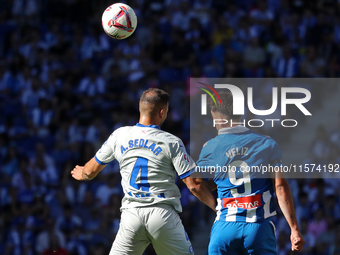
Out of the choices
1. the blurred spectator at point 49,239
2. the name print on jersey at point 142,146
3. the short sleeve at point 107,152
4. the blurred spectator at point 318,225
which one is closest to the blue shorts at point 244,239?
the name print on jersey at point 142,146

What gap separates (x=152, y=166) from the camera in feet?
15.6

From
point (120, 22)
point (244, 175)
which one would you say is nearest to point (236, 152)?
point (244, 175)

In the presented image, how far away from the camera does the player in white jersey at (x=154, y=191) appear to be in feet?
15.5

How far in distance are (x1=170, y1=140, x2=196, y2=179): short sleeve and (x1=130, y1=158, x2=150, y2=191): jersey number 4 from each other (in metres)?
0.27

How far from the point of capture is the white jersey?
4.74 metres

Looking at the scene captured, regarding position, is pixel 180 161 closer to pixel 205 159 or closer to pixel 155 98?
pixel 205 159

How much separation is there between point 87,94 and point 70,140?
1.38m

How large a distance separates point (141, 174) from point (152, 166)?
0.43ft

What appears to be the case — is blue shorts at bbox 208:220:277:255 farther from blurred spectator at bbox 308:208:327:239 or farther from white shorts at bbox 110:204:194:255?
blurred spectator at bbox 308:208:327:239

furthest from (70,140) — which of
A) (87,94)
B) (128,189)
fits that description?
(128,189)

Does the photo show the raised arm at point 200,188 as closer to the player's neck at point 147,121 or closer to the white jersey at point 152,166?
the white jersey at point 152,166

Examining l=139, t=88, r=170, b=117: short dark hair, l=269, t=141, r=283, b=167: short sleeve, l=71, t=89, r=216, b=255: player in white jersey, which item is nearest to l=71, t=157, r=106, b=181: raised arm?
l=71, t=89, r=216, b=255: player in white jersey

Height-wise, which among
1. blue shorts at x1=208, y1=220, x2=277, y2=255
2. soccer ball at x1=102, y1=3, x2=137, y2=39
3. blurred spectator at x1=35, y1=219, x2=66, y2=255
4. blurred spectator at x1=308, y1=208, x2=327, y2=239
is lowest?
blurred spectator at x1=35, y1=219, x2=66, y2=255

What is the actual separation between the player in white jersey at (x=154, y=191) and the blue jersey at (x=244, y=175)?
0.24 metres
